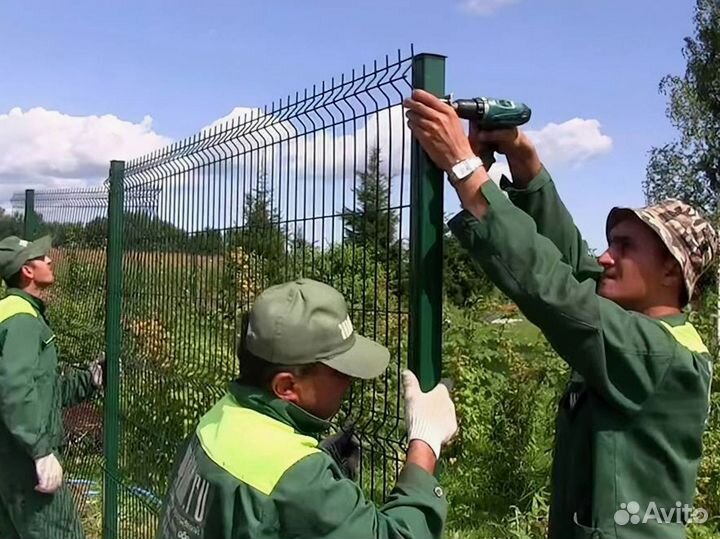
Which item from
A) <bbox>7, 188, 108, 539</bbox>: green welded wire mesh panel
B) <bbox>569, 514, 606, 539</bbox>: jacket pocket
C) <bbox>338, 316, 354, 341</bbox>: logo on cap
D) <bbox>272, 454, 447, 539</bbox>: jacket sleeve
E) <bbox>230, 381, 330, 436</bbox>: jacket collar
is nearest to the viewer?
<bbox>272, 454, 447, 539</bbox>: jacket sleeve

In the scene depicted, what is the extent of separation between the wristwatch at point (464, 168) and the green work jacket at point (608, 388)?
0.25 ft

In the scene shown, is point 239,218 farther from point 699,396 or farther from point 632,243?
point 699,396

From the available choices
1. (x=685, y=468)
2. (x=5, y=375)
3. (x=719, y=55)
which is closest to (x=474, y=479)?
(x=5, y=375)

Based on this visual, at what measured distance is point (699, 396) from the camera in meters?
2.34

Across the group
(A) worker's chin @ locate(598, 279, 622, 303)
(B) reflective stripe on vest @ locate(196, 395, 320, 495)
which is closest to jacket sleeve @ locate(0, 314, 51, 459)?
(B) reflective stripe on vest @ locate(196, 395, 320, 495)

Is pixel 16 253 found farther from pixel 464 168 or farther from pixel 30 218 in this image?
pixel 464 168

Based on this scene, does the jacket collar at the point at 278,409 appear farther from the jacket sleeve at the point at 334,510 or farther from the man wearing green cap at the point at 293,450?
the jacket sleeve at the point at 334,510

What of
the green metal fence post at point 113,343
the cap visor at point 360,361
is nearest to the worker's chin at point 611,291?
the cap visor at point 360,361

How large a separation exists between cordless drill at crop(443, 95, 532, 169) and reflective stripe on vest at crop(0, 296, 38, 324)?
10.4 feet

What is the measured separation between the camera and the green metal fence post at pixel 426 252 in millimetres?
2512

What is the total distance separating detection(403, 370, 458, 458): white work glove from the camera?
2.28 metres

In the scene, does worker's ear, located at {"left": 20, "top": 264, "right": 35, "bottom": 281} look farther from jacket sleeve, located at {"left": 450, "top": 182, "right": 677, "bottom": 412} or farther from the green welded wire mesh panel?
jacket sleeve, located at {"left": 450, "top": 182, "right": 677, "bottom": 412}

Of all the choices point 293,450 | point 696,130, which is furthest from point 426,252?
point 696,130

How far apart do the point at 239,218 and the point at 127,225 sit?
5.45ft
